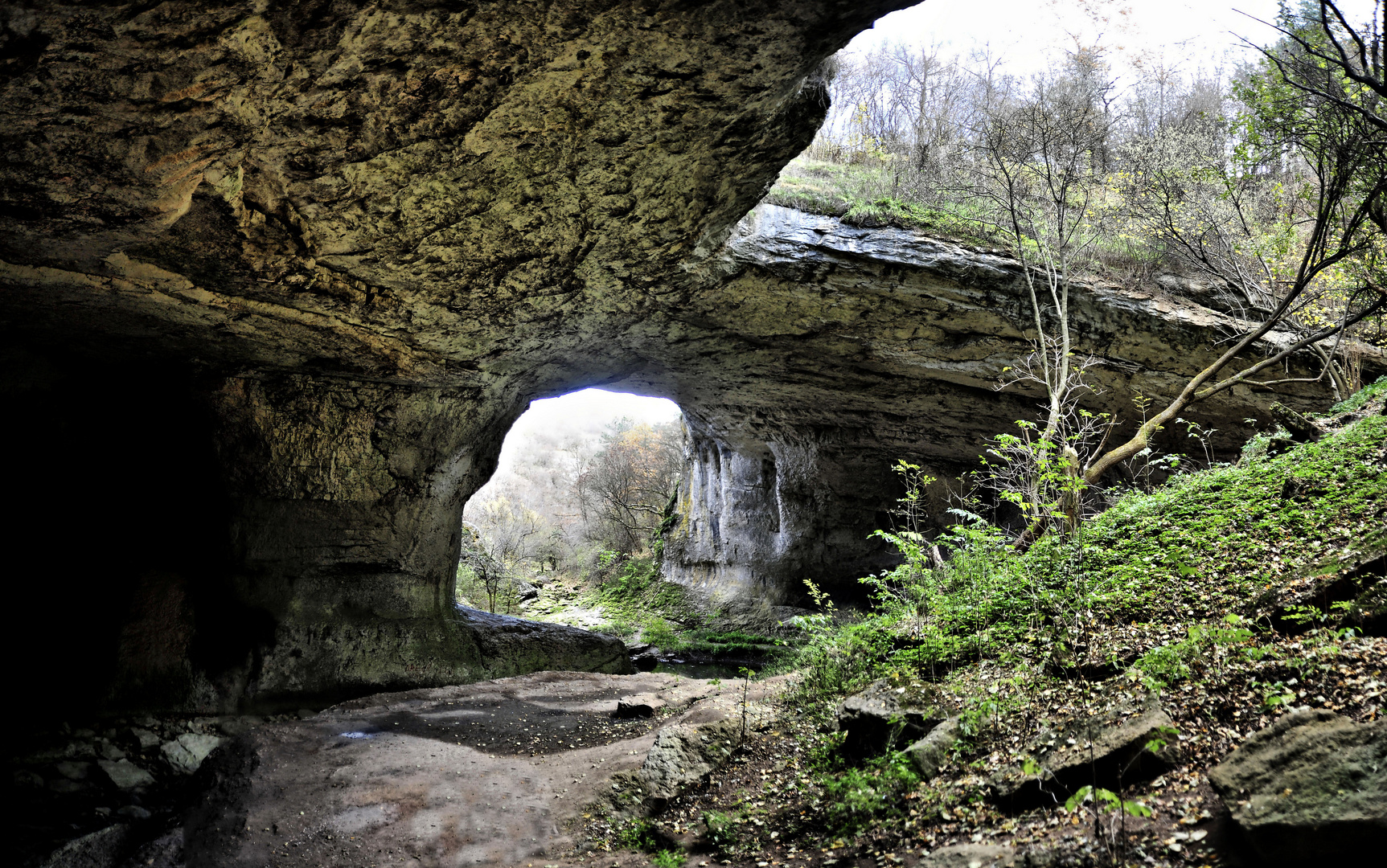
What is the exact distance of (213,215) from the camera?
20.2 ft

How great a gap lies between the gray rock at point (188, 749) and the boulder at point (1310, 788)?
862 centimetres

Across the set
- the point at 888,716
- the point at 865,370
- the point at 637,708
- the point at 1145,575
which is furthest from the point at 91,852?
the point at 865,370

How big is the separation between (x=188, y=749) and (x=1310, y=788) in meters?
9.40

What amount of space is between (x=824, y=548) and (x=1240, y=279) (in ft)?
27.6

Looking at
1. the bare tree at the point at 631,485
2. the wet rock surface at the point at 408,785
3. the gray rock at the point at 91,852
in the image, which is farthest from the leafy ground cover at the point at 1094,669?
the bare tree at the point at 631,485

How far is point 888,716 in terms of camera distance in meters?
4.27

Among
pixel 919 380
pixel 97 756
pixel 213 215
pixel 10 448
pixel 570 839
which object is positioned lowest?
pixel 97 756

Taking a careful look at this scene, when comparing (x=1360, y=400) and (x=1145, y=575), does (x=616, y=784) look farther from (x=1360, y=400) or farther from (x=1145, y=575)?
(x=1360, y=400)

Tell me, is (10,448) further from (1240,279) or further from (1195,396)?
(1240,279)

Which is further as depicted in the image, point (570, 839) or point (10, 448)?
point (10, 448)

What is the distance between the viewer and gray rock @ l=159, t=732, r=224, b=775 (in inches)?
299

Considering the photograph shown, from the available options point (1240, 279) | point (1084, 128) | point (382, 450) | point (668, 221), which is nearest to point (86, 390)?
point (382, 450)

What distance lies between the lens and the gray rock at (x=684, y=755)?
16.1 feet

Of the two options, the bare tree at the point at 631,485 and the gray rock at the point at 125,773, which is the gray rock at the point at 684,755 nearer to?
the gray rock at the point at 125,773
